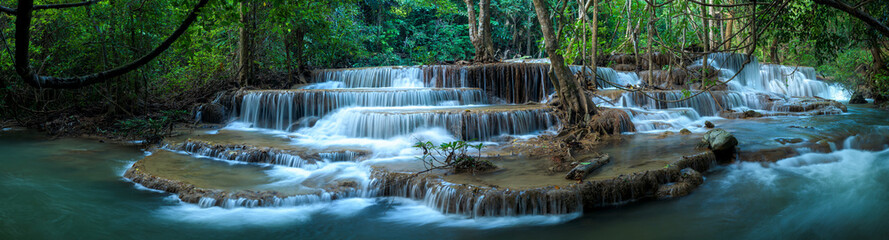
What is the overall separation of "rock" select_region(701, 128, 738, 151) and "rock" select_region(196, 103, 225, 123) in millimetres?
10344

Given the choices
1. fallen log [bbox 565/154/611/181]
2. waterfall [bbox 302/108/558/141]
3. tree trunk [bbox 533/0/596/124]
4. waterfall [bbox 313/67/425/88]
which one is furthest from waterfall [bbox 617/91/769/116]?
fallen log [bbox 565/154/611/181]

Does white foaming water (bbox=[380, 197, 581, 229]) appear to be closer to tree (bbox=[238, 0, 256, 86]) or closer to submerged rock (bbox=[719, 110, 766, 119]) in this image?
tree (bbox=[238, 0, 256, 86])

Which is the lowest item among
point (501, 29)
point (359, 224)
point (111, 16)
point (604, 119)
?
point (359, 224)

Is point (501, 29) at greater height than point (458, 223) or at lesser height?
greater

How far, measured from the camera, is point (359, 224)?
5.43 m

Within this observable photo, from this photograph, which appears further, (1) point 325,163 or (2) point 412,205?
(1) point 325,163

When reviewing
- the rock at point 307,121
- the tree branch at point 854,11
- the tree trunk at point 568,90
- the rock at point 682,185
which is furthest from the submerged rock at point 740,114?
the tree branch at point 854,11

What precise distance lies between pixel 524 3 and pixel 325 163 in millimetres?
22510

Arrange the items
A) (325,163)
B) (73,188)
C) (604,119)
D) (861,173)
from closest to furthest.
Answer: (73,188) → (861,173) → (325,163) → (604,119)

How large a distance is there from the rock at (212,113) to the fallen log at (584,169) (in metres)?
9.24

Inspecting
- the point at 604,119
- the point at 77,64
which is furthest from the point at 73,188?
the point at 604,119

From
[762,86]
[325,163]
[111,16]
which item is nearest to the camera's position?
[325,163]

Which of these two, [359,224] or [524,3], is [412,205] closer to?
[359,224]

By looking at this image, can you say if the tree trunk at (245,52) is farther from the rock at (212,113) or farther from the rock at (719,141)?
the rock at (719,141)
